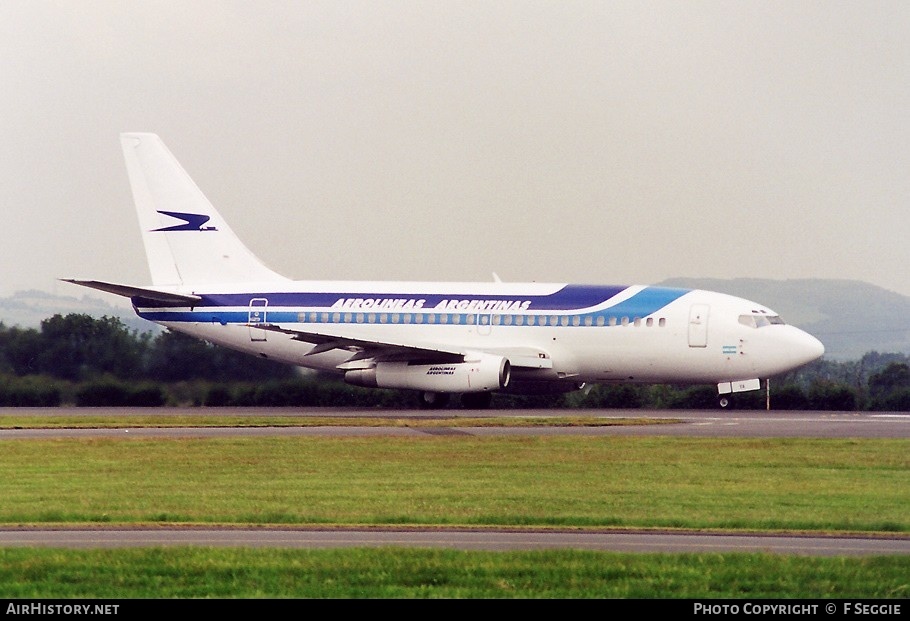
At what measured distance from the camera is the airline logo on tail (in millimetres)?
47188

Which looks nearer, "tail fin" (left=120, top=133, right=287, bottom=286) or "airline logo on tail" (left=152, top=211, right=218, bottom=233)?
"tail fin" (left=120, top=133, right=287, bottom=286)

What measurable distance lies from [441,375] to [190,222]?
11.5 meters

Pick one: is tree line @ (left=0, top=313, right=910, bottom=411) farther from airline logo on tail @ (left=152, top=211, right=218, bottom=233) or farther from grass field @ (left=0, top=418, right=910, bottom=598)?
grass field @ (left=0, top=418, right=910, bottom=598)

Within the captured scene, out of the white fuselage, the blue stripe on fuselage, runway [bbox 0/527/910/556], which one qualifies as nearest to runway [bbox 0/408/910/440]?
the white fuselage

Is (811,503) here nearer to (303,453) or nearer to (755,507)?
(755,507)

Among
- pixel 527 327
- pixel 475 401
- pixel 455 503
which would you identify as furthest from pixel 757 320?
pixel 455 503

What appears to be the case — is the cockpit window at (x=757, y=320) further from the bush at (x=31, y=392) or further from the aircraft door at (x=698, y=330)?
the bush at (x=31, y=392)

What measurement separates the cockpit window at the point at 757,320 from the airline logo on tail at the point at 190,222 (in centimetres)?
1849

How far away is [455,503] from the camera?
771 inches

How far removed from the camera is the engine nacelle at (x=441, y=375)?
1619 inches

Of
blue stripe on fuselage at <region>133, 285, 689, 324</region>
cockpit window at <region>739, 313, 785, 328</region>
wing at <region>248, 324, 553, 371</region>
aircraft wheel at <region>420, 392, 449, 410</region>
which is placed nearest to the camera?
wing at <region>248, 324, 553, 371</region>

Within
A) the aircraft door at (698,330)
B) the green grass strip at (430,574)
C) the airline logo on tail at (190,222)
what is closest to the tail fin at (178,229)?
the airline logo on tail at (190,222)

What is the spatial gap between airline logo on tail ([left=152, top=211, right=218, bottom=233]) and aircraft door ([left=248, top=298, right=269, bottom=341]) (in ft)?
13.0

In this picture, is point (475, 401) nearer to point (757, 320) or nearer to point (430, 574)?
point (757, 320)
